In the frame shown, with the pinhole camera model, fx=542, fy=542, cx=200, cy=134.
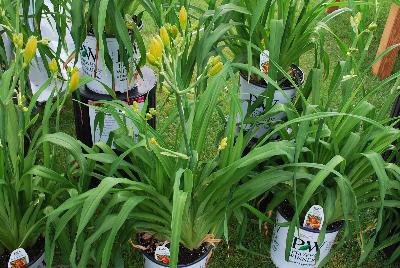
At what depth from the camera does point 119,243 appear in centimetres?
144

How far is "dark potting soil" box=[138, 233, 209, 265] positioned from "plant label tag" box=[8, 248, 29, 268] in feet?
0.99

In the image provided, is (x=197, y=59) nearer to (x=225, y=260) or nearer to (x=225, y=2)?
(x=225, y=2)

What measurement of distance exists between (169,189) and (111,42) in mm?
506

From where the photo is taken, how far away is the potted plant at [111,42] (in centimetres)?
135

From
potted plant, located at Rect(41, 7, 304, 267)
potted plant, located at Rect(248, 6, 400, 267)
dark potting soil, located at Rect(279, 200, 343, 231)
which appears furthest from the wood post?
potted plant, located at Rect(41, 7, 304, 267)

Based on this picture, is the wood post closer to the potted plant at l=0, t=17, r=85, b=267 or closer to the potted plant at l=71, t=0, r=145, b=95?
the potted plant at l=71, t=0, r=145, b=95

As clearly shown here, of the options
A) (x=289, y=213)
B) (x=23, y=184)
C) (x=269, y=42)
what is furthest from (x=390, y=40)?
(x=23, y=184)

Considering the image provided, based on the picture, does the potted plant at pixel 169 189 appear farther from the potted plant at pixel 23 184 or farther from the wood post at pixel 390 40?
the wood post at pixel 390 40

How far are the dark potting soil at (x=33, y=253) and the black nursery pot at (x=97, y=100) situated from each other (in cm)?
35

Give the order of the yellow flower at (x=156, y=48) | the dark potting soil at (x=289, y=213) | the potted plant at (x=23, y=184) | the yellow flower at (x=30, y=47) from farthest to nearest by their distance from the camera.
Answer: the dark potting soil at (x=289, y=213) < the potted plant at (x=23, y=184) < the yellow flower at (x=30, y=47) < the yellow flower at (x=156, y=48)

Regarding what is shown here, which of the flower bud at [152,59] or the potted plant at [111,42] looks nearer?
the flower bud at [152,59]

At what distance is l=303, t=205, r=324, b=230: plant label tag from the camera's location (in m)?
1.45

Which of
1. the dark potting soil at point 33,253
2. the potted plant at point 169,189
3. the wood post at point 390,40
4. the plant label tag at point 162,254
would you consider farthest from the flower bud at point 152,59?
the wood post at point 390,40

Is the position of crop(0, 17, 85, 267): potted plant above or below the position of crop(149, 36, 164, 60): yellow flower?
below
